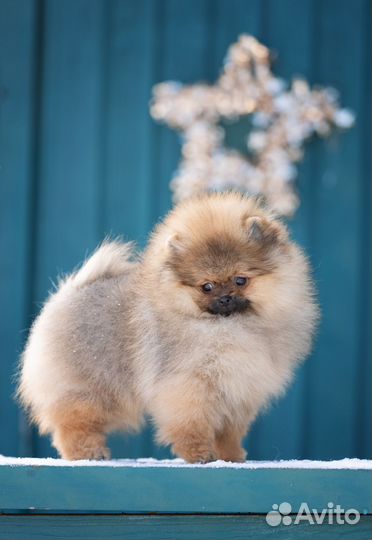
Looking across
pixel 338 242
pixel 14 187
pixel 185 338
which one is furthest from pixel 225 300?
pixel 14 187

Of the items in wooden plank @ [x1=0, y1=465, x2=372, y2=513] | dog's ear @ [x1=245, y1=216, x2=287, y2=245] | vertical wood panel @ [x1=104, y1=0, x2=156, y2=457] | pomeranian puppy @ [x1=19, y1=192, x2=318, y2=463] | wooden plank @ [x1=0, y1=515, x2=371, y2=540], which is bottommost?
wooden plank @ [x1=0, y1=515, x2=371, y2=540]

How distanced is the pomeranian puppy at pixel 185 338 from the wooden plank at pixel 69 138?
238 cm

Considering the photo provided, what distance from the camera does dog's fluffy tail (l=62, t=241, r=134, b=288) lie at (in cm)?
309

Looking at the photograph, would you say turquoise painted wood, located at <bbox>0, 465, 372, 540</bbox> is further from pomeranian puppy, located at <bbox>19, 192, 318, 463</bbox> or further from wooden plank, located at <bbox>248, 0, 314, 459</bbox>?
wooden plank, located at <bbox>248, 0, 314, 459</bbox>

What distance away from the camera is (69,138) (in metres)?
5.45

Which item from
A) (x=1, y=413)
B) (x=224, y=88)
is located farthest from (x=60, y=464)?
(x=224, y=88)

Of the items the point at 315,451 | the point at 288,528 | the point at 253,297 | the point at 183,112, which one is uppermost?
the point at 183,112

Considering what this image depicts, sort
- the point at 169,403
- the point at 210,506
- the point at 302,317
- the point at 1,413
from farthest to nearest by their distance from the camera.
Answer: the point at 1,413
the point at 302,317
the point at 169,403
the point at 210,506

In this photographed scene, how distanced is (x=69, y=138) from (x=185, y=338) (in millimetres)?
2949

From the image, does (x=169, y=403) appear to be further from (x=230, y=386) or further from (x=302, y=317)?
(x=302, y=317)

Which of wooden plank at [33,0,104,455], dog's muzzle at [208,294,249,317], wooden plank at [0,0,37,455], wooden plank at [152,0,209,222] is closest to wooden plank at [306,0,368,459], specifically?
wooden plank at [152,0,209,222]

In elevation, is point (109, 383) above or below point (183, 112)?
below

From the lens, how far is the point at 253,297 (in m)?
2.76

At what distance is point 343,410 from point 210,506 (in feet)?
10.3
